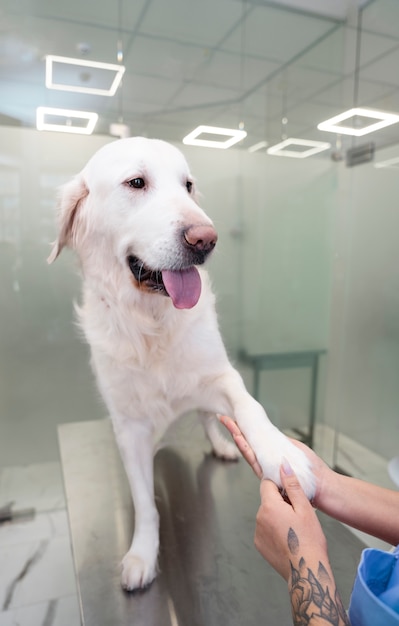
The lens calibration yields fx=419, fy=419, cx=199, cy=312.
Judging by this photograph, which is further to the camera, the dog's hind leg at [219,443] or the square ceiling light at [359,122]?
the square ceiling light at [359,122]

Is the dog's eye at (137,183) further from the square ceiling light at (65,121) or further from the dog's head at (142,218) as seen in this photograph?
the square ceiling light at (65,121)

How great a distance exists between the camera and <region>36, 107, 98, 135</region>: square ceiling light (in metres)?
1.69

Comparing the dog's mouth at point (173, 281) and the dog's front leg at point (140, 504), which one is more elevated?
the dog's mouth at point (173, 281)

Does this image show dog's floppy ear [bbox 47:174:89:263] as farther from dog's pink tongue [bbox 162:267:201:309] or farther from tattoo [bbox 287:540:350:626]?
tattoo [bbox 287:540:350:626]

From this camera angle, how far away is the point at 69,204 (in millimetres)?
935

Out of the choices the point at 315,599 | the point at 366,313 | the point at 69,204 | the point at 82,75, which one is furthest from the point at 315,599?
the point at 82,75

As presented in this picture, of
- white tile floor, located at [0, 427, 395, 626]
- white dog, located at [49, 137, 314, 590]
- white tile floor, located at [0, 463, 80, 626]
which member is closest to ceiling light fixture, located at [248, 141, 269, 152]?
white dog, located at [49, 137, 314, 590]

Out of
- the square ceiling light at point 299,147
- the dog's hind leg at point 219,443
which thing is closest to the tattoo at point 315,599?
the dog's hind leg at point 219,443

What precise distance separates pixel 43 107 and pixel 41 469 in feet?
5.24

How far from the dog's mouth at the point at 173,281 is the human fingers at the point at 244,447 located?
0.25 m

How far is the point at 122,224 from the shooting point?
87cm

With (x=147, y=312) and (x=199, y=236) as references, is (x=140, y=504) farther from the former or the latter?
(x=199, y=236)

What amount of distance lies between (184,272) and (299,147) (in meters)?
1.60

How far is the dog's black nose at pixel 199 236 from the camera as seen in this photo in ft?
2.45
